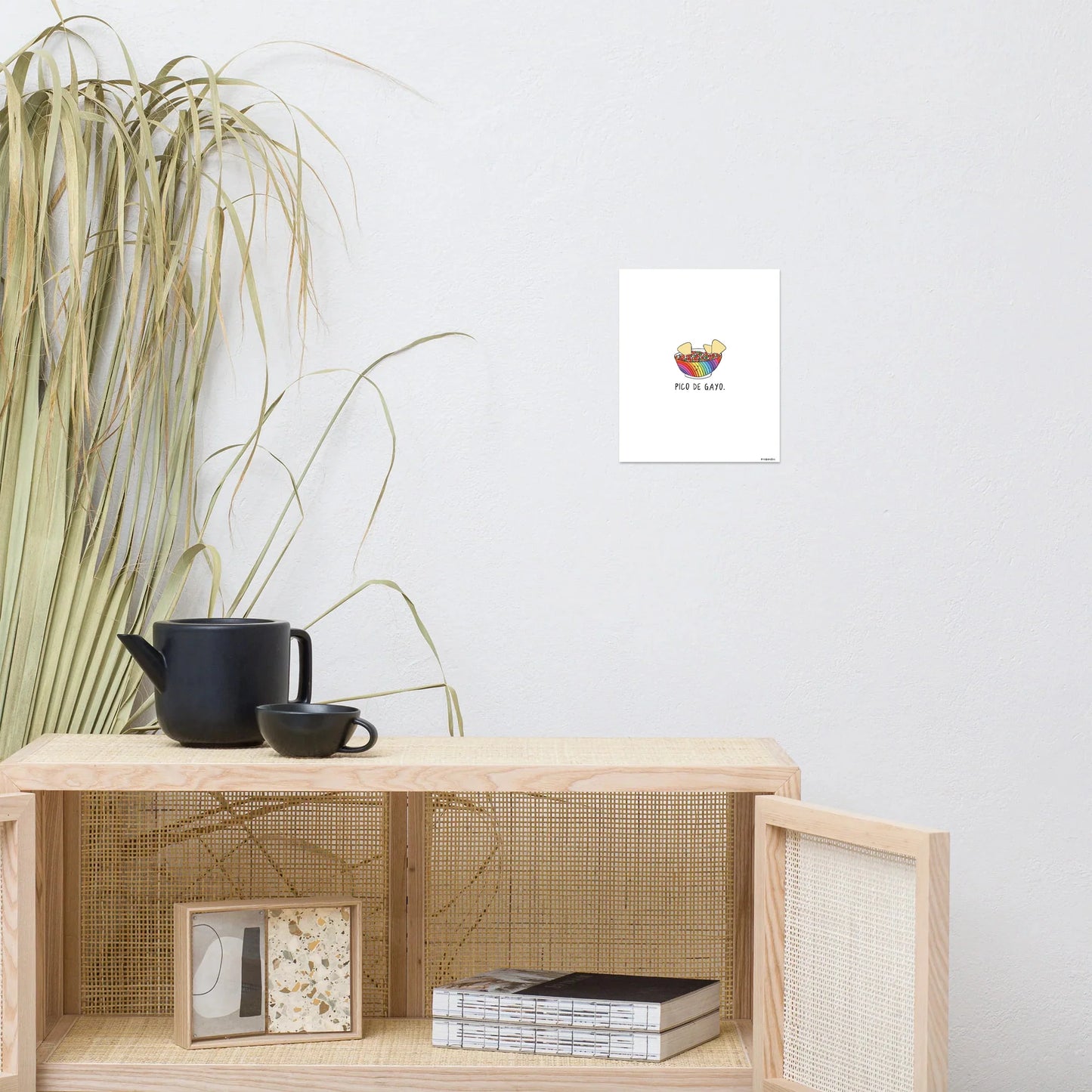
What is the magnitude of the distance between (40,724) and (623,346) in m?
0.89

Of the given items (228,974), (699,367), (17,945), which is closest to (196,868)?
(228,974)

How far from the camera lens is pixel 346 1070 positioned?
3.95 feet

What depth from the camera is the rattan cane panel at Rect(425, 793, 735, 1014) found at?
139 cm

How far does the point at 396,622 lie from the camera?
157 centimetres

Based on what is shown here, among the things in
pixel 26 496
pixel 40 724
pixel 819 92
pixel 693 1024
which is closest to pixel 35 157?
pixel 26 496

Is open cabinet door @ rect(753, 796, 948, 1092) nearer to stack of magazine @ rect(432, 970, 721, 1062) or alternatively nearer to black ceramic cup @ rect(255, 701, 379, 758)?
stack of magazine @ rect(432, 970, 721, 1062)

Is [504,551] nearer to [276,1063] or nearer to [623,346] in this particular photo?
[623,346]

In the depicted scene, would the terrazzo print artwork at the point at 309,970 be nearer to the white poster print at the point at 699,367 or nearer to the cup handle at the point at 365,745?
the cup handle at the point at 365,745

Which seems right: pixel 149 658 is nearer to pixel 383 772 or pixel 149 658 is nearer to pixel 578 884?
pixel 383 772

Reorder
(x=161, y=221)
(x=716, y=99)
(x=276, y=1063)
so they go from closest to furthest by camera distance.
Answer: (x=276, y=1063), (x=161, y=221), (x=716, y=99)

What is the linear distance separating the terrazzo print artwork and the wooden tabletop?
197mm

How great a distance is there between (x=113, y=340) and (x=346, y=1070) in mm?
957

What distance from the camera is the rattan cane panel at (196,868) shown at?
1.36m

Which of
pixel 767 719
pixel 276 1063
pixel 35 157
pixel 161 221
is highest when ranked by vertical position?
pixel 35 157
